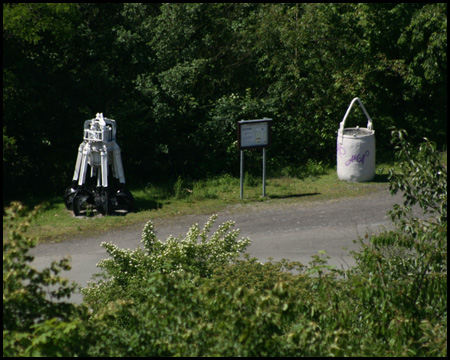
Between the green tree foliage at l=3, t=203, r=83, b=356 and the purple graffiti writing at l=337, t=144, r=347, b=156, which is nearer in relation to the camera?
the green tree foliage at l=3, t=203, r=83, b=356

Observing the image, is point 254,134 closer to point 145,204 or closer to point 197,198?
point 197,198

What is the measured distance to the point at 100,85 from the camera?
18266 millimetres

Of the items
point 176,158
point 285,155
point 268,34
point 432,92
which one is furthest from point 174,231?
point 432,92

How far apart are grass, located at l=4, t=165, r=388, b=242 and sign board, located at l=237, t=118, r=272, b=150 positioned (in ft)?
3.73

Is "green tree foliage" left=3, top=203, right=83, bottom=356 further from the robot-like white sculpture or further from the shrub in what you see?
the robot-like white sculpture

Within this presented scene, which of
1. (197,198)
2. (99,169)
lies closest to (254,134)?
(197,198)

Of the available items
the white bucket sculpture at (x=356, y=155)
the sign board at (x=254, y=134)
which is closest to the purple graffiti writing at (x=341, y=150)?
the white bucket sculpture at (x=356, y=155)

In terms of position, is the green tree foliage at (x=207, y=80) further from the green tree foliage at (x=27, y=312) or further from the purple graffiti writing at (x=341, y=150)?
the green tree foliage at (x=27, y=312)

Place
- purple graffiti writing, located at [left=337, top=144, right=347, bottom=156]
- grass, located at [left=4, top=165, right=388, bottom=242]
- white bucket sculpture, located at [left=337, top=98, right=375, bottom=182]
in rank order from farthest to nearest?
1. purple graffiti writing, located at [left=337, top=144, right=347, bottom=156]
2. white bucket sculpture, located at [left=337, top=98, right=375, bottom=182]
3. grass, located at [left=4, top=165, right=388, bottom=242]

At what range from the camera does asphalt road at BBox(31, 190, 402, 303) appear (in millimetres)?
12625

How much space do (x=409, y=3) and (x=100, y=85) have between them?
8186 mm

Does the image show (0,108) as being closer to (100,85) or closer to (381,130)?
(100,85)

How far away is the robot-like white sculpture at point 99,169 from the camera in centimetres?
1509

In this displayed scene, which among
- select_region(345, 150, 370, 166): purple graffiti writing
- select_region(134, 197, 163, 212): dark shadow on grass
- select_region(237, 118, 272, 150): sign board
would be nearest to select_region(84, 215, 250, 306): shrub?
select_region(134, 197, 163, 212): dark shadow on grass
